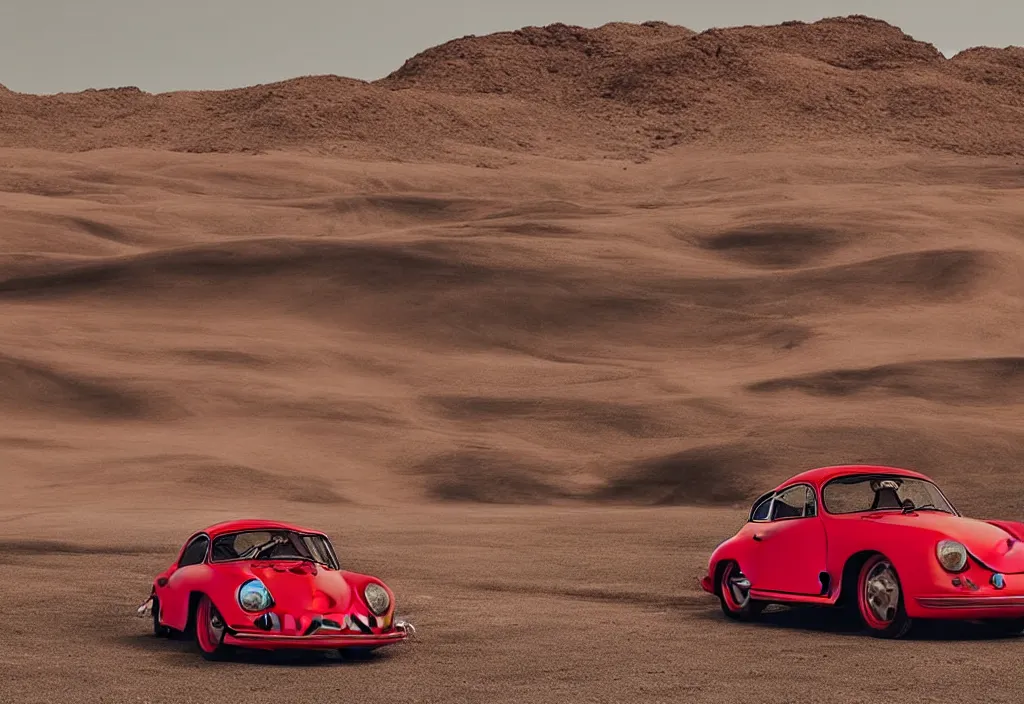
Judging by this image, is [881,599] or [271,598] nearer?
[271,598]

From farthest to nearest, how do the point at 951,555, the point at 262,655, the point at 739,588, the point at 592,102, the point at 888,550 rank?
1. the point at 592,102
2. the point at 739,588
3. the point at 888,550
4. the point at 262,655
5. the point at 951,555

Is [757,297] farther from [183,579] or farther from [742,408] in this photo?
[183,579]

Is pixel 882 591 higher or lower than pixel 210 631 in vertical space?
higher

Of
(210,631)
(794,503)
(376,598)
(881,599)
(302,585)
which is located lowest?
(210,631)

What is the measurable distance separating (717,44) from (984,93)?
706 inches

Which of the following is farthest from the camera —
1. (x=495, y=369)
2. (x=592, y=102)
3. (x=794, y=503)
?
(x=592, y=102)

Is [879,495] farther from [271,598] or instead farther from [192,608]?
[192,608]

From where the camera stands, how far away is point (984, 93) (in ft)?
334

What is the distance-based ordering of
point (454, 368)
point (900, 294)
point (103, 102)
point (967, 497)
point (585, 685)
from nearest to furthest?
point (585, 685)
point (967, 497)
point (454, 368)
point (900, 294)
point (103, 102)

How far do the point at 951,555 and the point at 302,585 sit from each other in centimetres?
481

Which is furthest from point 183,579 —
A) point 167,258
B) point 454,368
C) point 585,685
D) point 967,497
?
point 167,258

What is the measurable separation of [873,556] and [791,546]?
89 centimetres

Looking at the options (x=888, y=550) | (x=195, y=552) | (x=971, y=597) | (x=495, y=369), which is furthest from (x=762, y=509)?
(x=495, y=369)

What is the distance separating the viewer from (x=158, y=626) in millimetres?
12508
